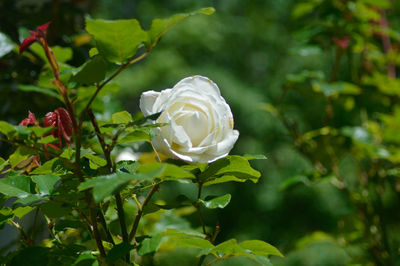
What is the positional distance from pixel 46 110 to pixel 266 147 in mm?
4771

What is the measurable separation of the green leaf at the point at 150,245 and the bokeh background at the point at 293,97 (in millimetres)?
352

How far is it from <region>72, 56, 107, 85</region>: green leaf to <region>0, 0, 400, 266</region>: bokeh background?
0.35 meters

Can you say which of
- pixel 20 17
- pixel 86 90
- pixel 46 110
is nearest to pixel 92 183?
pixel 86 90

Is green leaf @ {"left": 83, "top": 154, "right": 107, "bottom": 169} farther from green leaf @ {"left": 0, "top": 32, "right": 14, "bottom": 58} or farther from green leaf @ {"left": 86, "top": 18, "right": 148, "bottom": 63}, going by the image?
green leaf @ {"left": 0, "top": 32, "right": 14, "bottom": 58}

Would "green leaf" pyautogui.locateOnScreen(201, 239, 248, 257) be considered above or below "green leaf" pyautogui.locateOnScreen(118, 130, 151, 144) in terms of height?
below

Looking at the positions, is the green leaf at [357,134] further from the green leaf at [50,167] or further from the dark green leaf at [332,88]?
the green leaf at [50,167]

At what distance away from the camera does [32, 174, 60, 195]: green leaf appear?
0.41 metres

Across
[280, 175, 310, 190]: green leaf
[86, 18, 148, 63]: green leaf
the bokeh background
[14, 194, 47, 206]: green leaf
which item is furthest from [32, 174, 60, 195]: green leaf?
[280, 175, 310, 190]: green leaf

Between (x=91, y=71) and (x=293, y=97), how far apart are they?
5215mm

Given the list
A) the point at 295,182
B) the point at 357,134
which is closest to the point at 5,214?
the point at 295,182

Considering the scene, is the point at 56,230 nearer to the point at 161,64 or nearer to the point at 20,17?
the point at 20,17

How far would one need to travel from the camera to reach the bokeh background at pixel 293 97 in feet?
3.33

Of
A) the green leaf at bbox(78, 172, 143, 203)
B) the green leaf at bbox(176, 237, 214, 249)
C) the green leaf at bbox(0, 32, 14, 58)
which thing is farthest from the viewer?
the green leaf at bbox(0, 32, 14, 58)

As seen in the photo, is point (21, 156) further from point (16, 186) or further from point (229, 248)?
point (229, 248)
